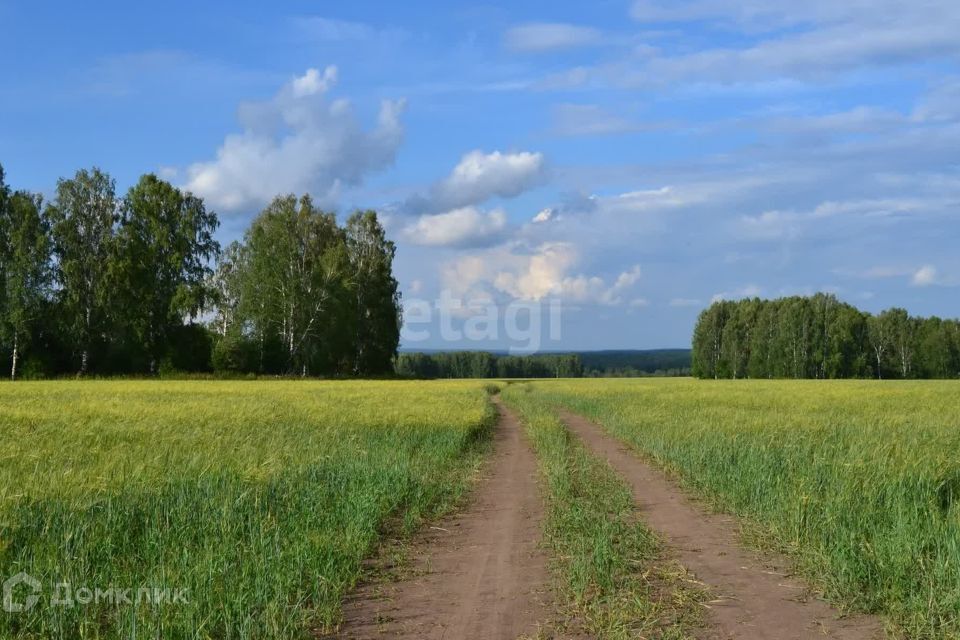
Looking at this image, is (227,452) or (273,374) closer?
(227,452)

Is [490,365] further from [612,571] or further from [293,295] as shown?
[612,571]

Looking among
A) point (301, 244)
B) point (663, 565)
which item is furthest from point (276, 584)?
point (301, 244)

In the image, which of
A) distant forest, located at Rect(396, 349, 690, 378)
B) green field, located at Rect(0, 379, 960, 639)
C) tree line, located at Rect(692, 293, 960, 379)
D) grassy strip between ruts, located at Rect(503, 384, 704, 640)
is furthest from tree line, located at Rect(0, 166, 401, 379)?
distant forest, located at Rect(396, 349, 690, 378)

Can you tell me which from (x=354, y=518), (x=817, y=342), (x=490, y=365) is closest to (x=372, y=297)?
Answer: (x=354, y=518)

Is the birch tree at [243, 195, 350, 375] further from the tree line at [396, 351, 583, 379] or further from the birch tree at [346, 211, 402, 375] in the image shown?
the tree line at [396, 351, 583, 379]

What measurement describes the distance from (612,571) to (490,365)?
155447 mm

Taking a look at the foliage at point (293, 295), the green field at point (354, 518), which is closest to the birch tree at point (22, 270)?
Result: the foliage at point (293, 295)

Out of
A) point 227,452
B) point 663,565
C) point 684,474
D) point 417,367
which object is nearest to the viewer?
point 663,565

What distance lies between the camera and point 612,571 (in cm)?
636

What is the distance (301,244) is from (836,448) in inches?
2149

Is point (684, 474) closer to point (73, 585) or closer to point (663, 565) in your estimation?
point (663, 565)

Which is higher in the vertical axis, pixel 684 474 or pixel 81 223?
pixel 81 223

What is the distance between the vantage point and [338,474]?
10422mm

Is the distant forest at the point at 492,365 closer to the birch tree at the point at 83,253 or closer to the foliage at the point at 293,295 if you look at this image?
the foliage at the point at 293,295
